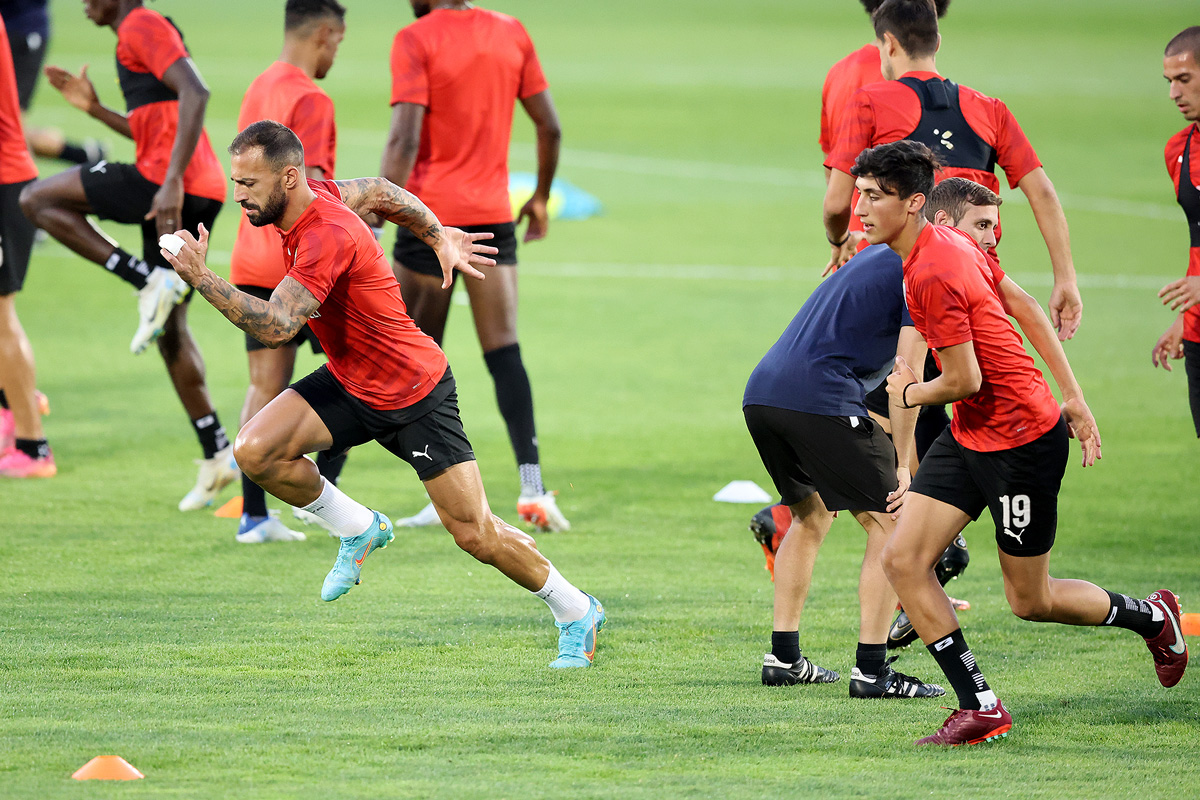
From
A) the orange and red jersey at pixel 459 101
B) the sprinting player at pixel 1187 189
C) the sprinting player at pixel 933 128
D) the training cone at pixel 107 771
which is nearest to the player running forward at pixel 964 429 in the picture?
the sprinting player at pixel 933 128

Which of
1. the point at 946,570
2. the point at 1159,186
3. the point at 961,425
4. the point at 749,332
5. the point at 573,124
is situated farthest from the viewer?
the point at 573,124

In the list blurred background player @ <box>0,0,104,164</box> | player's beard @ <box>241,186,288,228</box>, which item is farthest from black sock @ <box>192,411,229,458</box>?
blurred background player @ <box>0,0,104,164</box>

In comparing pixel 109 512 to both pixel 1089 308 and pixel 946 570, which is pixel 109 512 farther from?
pixel 1089 308

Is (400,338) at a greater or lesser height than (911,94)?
lesser

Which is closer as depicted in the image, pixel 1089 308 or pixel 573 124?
pixel 1089 308

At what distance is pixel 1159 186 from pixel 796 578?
20.8 metres

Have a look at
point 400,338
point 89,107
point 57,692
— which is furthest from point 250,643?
point 89,107

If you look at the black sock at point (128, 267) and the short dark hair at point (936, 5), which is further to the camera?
the black sock at point (128, 267)

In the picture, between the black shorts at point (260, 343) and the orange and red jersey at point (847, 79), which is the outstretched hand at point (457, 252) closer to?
the black shorts at point (260, 343)

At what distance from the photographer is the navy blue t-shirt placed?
5535mm

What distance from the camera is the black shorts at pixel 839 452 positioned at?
5.51m

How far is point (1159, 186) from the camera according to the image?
960 inches

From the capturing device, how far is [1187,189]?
22.5 ft

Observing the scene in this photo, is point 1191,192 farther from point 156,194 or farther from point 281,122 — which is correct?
point 156,194
